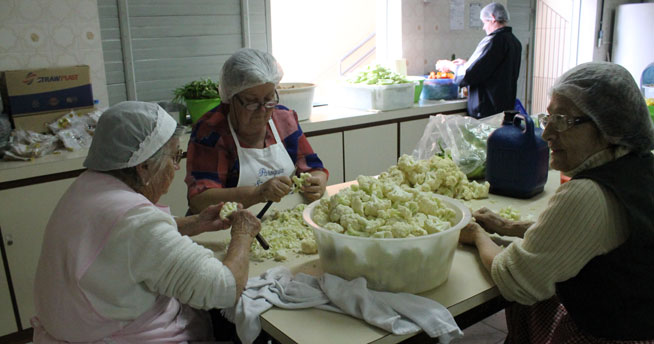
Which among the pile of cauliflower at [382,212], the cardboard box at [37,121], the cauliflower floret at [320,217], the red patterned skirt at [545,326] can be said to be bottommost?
the red patterned skirt at [545,326]

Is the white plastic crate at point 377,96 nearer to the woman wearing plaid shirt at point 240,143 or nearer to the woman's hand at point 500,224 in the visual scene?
the woman wearing plaid shirt at point 240,143

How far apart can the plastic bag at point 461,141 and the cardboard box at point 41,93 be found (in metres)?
2.19

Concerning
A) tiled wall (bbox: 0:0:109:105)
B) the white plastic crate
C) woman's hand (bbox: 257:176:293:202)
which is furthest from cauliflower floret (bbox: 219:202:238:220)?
the white plastic crate

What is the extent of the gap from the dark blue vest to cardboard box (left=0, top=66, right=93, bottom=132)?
302 cm

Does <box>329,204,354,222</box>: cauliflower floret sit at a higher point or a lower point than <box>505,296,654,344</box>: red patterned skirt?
higher

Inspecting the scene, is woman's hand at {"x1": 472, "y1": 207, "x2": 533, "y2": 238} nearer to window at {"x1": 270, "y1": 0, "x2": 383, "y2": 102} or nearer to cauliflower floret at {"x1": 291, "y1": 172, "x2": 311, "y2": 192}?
cauliflower floret at {"x1": 291, "y1": 172, "x2": 311, "y2": 192}

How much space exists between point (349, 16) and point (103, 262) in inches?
383

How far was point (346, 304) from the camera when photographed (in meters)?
1.38

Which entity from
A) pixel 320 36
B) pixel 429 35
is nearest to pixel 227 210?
pixel 429 35

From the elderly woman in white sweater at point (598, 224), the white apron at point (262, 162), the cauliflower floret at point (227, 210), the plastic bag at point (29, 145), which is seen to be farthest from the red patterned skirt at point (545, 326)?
the plastic bag at point (29, 145)

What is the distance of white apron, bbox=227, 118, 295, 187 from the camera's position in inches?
94.6

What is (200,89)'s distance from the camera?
365cm

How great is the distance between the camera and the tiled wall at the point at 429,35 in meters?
5.40

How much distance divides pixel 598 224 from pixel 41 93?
3.13 metres
